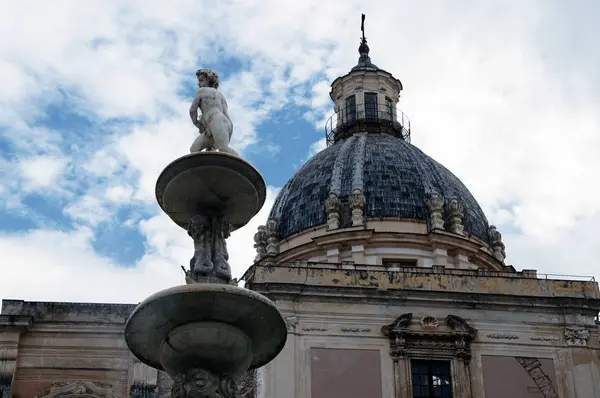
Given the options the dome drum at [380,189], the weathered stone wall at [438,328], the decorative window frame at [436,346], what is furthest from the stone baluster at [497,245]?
the decorative window frame at [436,346]

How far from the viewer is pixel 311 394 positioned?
23.9 metres

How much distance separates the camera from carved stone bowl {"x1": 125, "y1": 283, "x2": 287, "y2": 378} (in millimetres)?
9711

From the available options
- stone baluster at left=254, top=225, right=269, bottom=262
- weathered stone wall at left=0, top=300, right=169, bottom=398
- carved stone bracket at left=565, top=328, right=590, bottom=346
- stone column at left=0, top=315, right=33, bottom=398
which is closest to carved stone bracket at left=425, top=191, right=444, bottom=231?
stone baluster at left=254, top=225, right=269, bottom=262

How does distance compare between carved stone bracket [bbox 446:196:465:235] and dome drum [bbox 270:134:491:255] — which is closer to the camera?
carved stone bracket [bbox 446:196:465:235]

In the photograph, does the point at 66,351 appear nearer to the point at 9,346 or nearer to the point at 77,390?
the point at 77,390

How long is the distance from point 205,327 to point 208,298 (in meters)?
0.42

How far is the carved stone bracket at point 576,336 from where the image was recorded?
25.4m

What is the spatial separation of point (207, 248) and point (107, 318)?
1500 centimetres

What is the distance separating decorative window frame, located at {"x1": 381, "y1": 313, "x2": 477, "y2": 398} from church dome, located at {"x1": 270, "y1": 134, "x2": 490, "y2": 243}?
722 centimetres

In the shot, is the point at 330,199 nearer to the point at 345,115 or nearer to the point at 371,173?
the point at 371,173

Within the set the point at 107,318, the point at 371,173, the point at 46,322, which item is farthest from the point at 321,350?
the point at 371,173

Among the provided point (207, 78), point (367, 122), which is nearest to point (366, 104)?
point (367, 122)

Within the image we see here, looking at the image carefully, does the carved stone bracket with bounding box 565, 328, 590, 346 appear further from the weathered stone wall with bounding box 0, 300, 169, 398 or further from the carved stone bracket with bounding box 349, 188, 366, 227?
the weathered stone wall with bounding box 0, 300, 169, 398

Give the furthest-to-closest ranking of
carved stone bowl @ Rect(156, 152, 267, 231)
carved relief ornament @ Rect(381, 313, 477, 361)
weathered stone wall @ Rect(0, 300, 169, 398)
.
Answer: carved relief ornament @ Rect(381, 313, 477, 361) → weathered stone wall @ Rect(0, 300, 169, 398) → carved stone bowl @ Rect(156, 152, 267, 231)
